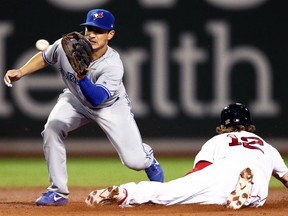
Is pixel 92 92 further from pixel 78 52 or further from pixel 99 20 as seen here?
pixel 99 20

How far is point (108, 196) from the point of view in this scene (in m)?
6.70

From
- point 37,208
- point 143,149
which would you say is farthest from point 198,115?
point 37,208

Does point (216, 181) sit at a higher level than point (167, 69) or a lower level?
lower

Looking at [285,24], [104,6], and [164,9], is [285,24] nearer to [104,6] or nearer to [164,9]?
[164,9]

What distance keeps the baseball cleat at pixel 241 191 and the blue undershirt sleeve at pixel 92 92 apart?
1.36m

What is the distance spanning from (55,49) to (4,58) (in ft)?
14.6

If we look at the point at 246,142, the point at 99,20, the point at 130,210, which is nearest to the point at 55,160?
the point at 130,210

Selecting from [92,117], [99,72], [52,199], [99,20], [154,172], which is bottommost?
[52,199]

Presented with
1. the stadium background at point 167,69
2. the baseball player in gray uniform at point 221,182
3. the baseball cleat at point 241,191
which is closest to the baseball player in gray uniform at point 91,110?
the baseball player in gray uniform at point 221,182

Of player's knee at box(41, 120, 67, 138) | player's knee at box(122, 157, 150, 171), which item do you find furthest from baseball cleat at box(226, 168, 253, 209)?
player's knee at box(41, 120, 67, 138)

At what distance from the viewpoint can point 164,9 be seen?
1231 cm

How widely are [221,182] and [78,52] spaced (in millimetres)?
1511

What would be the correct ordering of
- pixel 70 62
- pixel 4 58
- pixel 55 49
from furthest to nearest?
pixel 4 58
pixel 55 49
pixel 70 62

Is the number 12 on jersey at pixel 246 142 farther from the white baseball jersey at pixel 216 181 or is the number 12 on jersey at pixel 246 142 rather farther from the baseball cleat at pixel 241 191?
the baseball cleat at pixel 241 191
